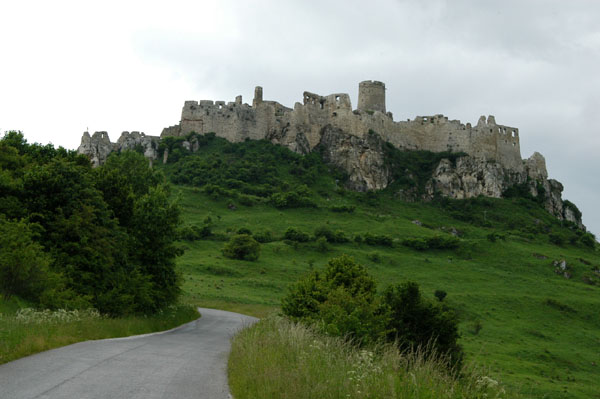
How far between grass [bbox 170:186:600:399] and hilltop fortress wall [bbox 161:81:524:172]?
1497cm

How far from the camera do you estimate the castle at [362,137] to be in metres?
119

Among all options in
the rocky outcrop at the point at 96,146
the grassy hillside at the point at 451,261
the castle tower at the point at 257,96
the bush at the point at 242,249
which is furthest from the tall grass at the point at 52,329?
the castle tower at the point at 257,96

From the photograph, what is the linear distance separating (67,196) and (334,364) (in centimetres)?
2015

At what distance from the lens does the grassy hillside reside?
4991 centimetres

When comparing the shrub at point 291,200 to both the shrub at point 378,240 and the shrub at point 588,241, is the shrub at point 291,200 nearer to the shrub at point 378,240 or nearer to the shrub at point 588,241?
the shrub at point 378,240

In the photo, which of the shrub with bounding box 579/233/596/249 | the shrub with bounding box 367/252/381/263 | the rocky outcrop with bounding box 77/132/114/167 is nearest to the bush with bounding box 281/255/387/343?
the shrub with bounding box 367/252/381/263

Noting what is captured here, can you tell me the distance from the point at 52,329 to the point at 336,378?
10.9m

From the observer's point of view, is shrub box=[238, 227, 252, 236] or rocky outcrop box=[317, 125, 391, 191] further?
rocky outcrop box=[317, 125, 391, 191]

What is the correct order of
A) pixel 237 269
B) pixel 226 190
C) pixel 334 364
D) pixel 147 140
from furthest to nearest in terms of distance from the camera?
pixel 147 140, pixel 226 190, pixel 237 269, pixel 334 364

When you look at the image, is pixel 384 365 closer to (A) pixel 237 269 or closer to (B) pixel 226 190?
(A) pixel 237 269

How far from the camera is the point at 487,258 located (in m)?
89.6

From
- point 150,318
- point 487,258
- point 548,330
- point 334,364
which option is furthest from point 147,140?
point 334,364

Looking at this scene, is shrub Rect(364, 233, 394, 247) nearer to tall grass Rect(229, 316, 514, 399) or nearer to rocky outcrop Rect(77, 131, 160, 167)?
rocky outcrop Rect(77, 131, 160, 167)

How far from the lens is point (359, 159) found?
4744 inches
